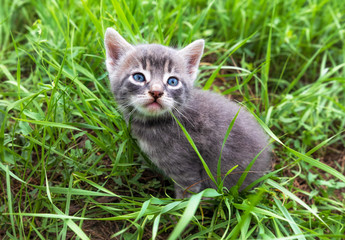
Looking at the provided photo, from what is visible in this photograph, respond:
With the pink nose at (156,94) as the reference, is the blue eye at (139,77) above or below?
above

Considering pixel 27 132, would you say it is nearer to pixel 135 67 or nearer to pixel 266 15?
pixel 135 67

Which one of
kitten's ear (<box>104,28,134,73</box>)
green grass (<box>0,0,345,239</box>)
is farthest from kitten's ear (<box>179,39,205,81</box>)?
kitten's ear (<box>104,28,134,73</box>)

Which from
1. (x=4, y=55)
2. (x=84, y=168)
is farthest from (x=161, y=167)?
(x=4, y=55)

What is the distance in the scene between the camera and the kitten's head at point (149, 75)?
253cm

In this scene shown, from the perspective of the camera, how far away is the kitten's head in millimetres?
2531

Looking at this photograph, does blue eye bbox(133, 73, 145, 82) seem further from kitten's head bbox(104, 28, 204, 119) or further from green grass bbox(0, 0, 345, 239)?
green grass bbox(0, 0, 345, 239)

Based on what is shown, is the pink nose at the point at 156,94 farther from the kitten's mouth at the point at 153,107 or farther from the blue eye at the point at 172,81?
the blue eye at the point at 172,81

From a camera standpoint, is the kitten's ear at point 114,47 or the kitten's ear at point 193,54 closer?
the kitten's ear at point 114,47

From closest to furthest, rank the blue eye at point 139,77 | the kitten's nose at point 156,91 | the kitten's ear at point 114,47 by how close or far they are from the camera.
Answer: the kitten's nose at point 156,91, the blue eye at point 139,77, the kitten's ear at point 114,47

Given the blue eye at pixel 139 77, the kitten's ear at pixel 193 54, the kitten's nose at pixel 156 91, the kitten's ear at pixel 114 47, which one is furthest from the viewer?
the kitten's ear at pixel 193 54

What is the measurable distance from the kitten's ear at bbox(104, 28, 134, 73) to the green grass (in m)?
0.32

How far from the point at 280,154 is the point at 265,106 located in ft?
1.85

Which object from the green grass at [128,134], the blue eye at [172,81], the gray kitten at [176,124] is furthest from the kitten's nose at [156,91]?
the green grass at [128,134]

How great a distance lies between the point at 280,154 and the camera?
3.47 m
